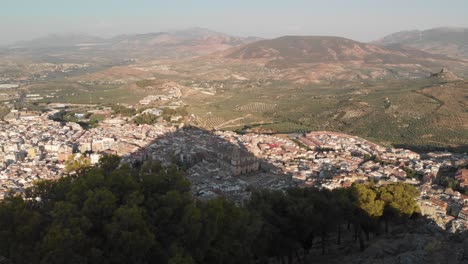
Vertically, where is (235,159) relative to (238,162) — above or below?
above

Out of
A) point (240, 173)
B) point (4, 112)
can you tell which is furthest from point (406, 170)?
point (4, 112)

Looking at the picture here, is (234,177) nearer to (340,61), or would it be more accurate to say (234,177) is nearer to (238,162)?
(238,162)

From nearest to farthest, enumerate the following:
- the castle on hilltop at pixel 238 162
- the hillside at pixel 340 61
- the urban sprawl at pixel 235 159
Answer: the urban sprawl at pixel 235 159
the castle on hilltop at pixel 238 162
the hillside at pixel 340 61

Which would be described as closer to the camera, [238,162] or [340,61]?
[238,162]

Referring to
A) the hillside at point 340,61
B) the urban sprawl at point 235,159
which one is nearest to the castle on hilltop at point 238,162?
the urban sprawl at point 235,159

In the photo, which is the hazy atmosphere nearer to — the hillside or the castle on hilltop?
the castle on hilltop

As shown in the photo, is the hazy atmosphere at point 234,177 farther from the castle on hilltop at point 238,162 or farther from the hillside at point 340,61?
the hillside at point 340,61

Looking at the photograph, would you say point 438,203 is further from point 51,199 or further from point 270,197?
point 51,199

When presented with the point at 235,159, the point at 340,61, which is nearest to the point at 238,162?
the point at 235,159

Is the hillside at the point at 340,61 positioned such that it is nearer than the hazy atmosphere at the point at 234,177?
No

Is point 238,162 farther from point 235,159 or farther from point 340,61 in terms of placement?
point 340,61

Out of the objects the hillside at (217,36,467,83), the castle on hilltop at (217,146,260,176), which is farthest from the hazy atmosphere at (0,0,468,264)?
the hillside at (217,36,467,83)
